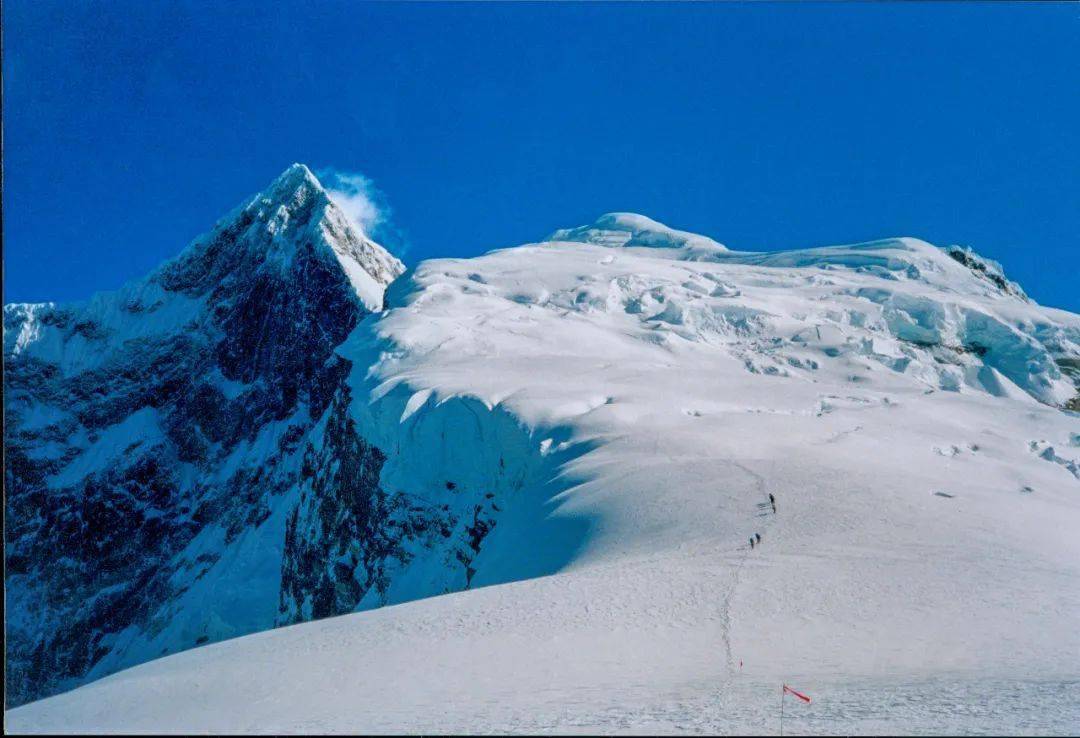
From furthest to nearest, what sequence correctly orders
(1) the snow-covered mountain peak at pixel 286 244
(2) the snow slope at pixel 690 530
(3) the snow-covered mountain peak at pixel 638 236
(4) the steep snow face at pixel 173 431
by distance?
(1) the snow-covered mountain peak at pixel 286 244
(3) the snow-covered mountain peak at pixel 638 236
(4) the steep snow face at pixel 173 431
(2) the snow slope at pixel 690 530

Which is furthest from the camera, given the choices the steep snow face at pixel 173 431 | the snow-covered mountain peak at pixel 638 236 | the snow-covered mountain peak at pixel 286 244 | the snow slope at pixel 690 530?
the snow-covered mountain peak at pixel 286 244

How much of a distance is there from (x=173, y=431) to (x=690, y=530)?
7121 cm

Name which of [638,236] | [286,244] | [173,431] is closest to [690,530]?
[638,236]

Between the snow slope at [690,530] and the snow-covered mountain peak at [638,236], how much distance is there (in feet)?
80.3

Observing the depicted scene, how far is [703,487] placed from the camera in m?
24.0

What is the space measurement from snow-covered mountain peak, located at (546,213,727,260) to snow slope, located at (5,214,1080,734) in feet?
80.3

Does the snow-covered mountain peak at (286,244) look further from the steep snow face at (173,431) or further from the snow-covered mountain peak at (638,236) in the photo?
the snow-covered mountain peak at (638,236)

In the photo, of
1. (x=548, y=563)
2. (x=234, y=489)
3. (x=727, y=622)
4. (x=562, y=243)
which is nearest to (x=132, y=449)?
(x=234, y=489)

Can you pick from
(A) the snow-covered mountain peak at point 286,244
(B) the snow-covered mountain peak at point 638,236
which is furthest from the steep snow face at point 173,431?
(B) the snow-covered mountain peak at point 638,236

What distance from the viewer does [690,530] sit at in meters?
21.2

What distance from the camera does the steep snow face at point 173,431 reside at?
63.0 metres

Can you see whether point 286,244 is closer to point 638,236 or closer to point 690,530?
point 638,236

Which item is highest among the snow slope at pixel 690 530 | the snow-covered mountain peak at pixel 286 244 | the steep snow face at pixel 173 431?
the snow-covered mountain peak at pixel 286 244

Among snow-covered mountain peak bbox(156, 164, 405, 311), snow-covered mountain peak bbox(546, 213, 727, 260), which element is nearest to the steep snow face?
snow-covered mountain peak bbox(156, 164, 405, 311)
